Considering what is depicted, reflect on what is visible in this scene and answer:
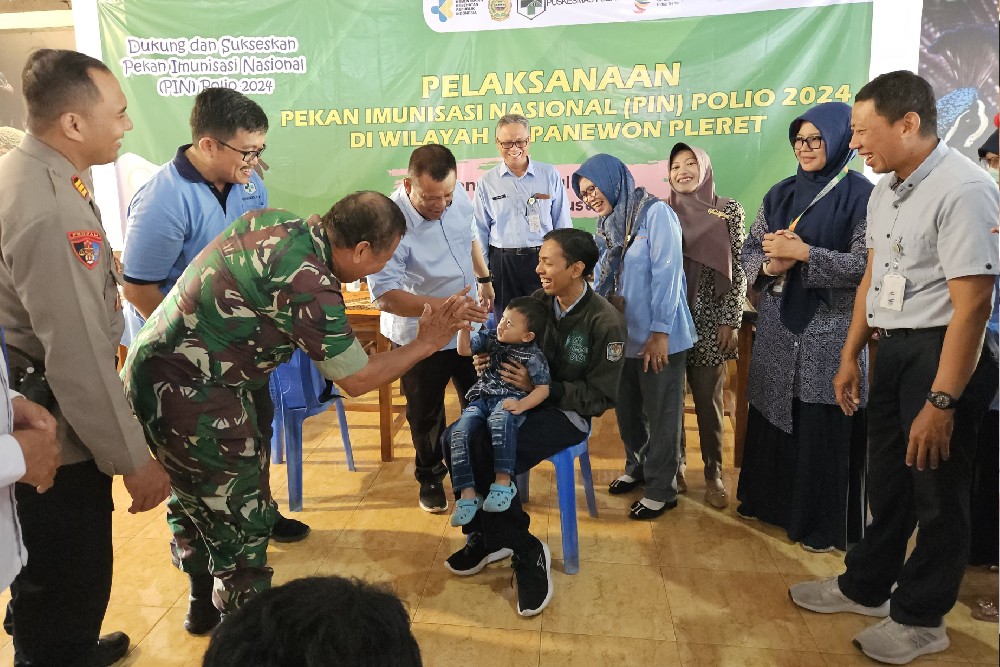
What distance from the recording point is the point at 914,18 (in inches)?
147

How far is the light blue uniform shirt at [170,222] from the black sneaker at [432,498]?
1309 millimetres

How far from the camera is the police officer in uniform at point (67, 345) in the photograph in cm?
134

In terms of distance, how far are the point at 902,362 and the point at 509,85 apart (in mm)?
3173

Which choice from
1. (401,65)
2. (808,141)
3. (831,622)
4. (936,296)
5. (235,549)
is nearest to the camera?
(936,296)

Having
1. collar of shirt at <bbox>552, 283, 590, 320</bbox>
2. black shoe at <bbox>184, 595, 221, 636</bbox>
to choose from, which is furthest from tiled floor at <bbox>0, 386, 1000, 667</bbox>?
collar of shirt at <bbox>552, 283, 590, 320</bbox>

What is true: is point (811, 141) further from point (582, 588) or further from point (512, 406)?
point (582, 588)

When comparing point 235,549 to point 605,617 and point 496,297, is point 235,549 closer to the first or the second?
point 605,617

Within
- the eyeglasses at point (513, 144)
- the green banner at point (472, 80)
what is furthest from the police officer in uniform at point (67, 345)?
the green banner at point (472, 80)

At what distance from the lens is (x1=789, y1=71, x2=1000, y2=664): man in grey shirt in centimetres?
151

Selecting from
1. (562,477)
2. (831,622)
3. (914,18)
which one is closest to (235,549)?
(562,477)

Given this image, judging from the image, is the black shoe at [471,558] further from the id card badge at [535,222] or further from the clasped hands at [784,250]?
the id card badge at [535,222]

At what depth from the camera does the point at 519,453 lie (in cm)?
225

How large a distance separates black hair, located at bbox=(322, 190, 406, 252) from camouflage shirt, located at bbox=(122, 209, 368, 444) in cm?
4

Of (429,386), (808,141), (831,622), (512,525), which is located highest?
(808,141)
